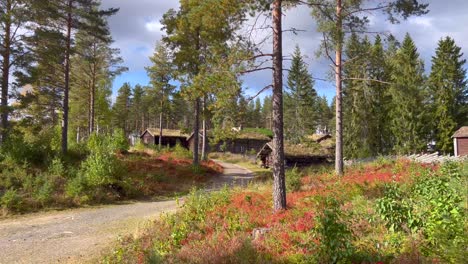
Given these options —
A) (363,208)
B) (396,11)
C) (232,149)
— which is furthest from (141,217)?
(232,149)

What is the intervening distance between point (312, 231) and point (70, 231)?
823cm

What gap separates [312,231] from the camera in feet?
20.8

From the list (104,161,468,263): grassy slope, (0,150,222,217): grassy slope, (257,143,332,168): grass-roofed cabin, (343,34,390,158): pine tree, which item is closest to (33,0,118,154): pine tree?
Answer: (0,150,222,217): grassy slope

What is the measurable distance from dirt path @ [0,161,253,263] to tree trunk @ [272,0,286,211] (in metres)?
4.59

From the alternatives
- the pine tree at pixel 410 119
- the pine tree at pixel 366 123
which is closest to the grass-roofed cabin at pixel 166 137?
the pine tree at pixel 366 123

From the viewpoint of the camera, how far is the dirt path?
8414 millimetres

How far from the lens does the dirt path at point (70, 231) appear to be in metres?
8.41

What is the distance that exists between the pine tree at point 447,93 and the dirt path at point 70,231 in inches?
1385

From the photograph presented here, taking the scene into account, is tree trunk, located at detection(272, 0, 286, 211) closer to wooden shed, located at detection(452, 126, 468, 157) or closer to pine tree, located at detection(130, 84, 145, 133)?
wooden shed, located at detection(452, 126, 468, 157)

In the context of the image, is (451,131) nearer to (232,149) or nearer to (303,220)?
(232,149)

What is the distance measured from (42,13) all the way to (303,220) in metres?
18.0

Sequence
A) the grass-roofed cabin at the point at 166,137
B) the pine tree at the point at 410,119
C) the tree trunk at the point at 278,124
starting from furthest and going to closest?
the grass-roofed cabin at the point at 166,137, the pine tree at the point at 410,119, the tree trunk at the point at 278,124

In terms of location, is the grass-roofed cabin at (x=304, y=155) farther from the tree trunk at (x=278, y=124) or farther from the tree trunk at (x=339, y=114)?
the tree trunk at (x=278, y=124)

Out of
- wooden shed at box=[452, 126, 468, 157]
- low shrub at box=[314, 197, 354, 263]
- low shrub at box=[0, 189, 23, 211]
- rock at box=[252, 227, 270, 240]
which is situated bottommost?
low shrub at box=[0, 189, 23, 211]
